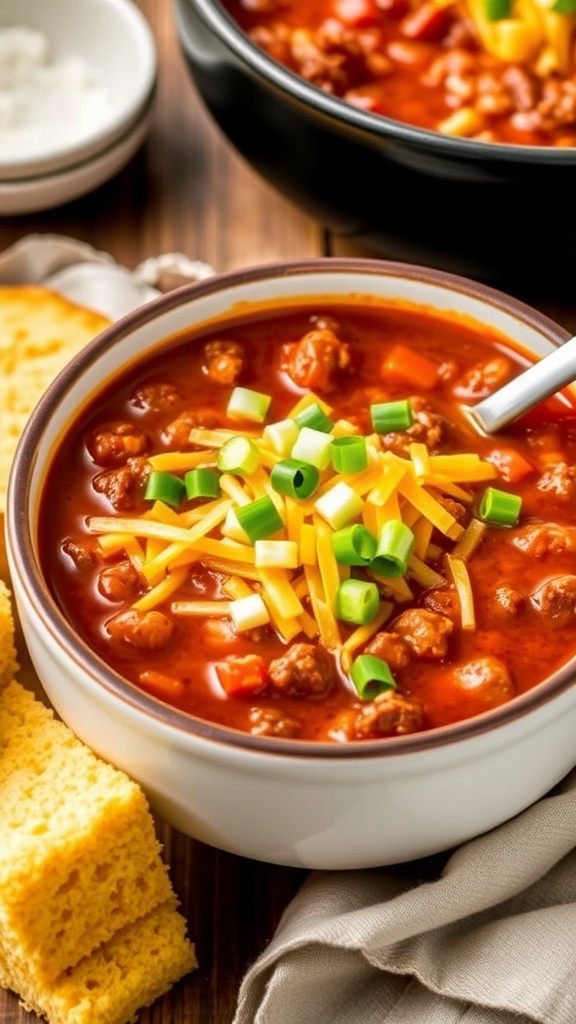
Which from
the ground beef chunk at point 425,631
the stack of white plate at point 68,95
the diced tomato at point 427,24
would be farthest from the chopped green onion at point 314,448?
the diced tomato at point 427,24

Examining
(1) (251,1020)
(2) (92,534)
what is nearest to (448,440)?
(2) (92,534)

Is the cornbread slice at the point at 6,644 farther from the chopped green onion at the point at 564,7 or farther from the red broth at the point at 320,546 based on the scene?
the chopped green onion at the point at 564,7

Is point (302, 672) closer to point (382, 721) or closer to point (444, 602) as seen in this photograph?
point (382, 721)

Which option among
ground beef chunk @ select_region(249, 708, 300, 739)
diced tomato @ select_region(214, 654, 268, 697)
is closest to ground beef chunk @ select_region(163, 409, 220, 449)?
diced tomato @ select_region(214, 654, 268, 697)

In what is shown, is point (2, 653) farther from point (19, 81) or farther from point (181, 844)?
point (19, 81)

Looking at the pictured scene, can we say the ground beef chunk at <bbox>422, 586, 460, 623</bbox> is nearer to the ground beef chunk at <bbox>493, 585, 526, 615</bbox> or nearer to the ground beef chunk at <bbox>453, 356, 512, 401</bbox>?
the ground beef chunk at <bbox>493, 585, 526, 615</bbox>
